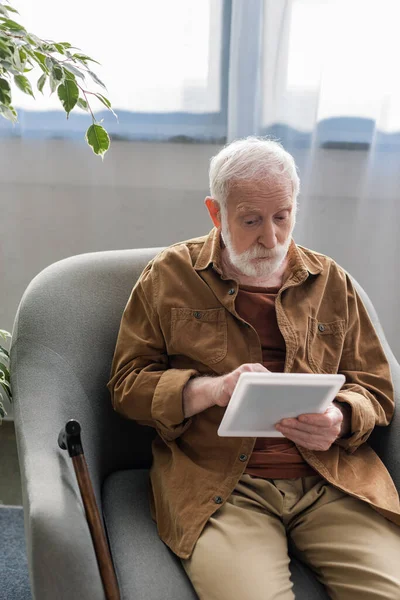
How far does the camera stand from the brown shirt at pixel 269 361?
59.1 inches

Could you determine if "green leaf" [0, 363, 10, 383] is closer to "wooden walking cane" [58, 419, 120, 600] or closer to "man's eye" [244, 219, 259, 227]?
"wooden walking cane" [58, 419, 120, 600]

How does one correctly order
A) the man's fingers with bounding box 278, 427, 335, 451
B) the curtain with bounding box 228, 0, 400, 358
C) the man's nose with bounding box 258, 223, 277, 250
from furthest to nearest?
the curtain with bounding box 228, 0, 400, 358, the man's nose with bounding box 258, 223, 277, 250, the man's fingers with bounding box 278, 427, 335, 451

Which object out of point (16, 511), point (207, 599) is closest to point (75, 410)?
point (207, 599)

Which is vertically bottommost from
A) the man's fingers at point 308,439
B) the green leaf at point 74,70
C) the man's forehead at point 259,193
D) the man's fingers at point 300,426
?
the man's fingers at point 308,439

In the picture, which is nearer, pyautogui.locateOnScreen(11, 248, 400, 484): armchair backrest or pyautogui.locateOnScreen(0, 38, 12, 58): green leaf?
pyautogui.locateOnScreen(0, 38, 12, 58): green leaf

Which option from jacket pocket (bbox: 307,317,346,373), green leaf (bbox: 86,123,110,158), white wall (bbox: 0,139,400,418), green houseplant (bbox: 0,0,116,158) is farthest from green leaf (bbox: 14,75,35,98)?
white wall (bbox: 0,139,400,418)

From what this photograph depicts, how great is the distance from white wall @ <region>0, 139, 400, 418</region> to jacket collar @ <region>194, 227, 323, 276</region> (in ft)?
2.21

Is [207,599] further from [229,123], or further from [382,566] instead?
[229,123]

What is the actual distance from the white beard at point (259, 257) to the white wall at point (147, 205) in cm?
79

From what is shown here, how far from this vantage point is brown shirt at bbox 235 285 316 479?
1500 mm

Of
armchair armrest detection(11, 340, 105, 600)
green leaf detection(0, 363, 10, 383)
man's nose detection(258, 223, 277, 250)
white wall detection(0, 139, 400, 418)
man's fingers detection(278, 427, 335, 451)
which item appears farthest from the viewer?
white wall detection(0, 139, 400, 418)

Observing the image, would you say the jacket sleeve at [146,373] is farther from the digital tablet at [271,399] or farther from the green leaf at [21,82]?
the green leaf at [21,82]

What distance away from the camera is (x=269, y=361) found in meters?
1.57

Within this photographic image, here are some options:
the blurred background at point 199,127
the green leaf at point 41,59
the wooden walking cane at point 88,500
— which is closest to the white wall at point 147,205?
the blurred background at point 199,127
